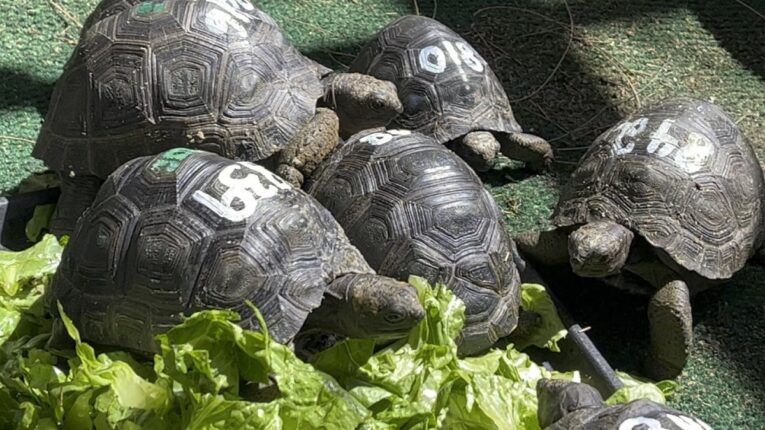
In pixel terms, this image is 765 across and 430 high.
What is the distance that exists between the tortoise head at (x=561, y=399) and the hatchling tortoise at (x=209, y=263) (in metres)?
0.47

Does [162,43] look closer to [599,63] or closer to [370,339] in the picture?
[370,339]

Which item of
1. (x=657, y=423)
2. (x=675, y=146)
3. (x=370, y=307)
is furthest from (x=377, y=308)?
(x=675, y=146)

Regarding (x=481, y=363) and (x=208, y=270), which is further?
(x=481, y=363)

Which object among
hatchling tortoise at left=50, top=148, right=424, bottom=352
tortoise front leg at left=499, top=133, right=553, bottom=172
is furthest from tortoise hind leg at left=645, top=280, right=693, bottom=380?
hatchling tortoise at left=50, top=148, right=424, bottom=352

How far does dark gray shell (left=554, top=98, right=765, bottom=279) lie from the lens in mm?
3680

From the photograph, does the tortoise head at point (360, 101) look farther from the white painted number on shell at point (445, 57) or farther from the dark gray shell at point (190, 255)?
the dark gray shell at point (190, 255)

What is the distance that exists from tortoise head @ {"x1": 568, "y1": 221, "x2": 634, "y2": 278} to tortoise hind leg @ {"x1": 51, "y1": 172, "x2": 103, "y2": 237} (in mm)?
1765

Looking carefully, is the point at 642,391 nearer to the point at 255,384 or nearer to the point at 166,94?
the point at 255,384

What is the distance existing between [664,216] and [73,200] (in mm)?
2187

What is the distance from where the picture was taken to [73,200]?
146 inches

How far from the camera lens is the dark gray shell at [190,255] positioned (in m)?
2.83

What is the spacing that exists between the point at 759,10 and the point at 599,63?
119 centimetres

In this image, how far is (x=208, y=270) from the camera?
9.28 feet

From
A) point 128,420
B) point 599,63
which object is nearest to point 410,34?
point 599,63
